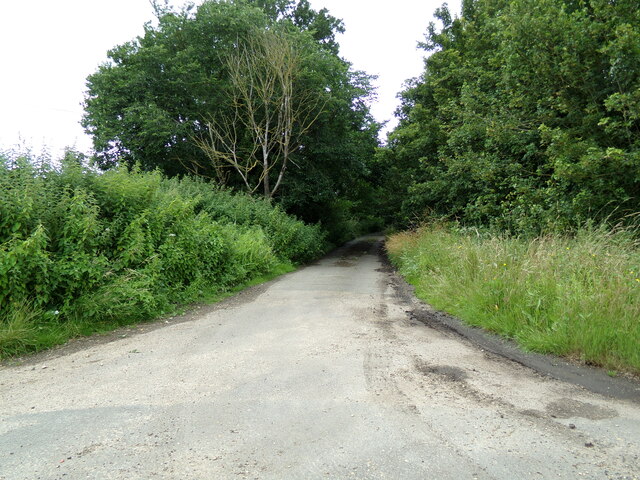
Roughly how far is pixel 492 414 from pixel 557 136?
7808 mm

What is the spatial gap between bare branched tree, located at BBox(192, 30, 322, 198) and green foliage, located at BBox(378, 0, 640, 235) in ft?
27.4

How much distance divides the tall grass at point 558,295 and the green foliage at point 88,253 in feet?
17.2

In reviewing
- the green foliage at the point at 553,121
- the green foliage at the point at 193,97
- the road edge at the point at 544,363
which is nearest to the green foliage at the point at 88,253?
the road edge at the point at 544,363

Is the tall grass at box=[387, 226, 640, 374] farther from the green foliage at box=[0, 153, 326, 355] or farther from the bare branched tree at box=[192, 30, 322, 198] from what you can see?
the bare branched tree at box=[192, 30, 322, 198]

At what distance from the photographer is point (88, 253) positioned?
6.23m

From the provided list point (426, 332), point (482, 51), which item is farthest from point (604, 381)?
point (482, 51)

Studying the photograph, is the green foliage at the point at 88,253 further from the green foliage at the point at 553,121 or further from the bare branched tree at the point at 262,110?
the bare branched tree at the point at 262,110

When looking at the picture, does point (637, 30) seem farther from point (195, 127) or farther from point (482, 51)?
point (195, 127)

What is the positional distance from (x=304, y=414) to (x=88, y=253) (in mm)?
4877

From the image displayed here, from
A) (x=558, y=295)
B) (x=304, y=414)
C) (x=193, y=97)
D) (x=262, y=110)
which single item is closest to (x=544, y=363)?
(x=558, y=295)

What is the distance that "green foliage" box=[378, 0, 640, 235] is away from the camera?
7.99m

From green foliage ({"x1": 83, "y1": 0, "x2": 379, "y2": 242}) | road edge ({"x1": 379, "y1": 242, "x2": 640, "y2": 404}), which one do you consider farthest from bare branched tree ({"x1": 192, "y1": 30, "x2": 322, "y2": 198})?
road edge ({"x1": 379, "y1": 242, "x2": 640, "y2": 404})

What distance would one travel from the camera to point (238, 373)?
13.6 feet

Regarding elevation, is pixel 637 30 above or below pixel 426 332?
above
